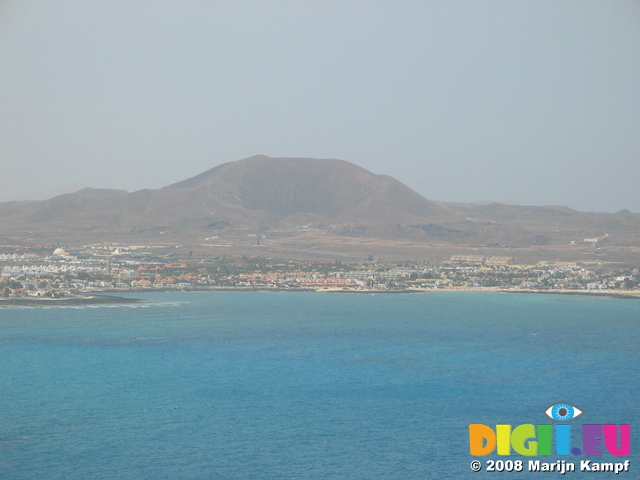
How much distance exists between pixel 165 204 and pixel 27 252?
4623 centimetres

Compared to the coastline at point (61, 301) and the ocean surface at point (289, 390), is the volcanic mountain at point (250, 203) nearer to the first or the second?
the coastline at point (61, 301)

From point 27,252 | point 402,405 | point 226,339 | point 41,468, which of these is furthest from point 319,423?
point 27,252

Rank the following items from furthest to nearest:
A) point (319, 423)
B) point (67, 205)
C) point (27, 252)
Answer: point (67, 205)
point (27, 252)
point (319, 423)

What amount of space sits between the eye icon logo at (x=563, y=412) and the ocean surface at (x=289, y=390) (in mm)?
257

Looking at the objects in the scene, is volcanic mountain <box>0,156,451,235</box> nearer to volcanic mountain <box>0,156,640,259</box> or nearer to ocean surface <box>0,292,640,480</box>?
volcanic mountain <box>0,156,640,259</box>

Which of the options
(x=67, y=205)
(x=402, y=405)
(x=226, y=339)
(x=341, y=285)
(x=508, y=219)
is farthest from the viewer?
(x=508, y=219)

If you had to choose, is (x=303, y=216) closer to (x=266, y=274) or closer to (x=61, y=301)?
(x=266, y=274)

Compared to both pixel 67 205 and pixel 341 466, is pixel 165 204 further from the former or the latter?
pixel 341 466

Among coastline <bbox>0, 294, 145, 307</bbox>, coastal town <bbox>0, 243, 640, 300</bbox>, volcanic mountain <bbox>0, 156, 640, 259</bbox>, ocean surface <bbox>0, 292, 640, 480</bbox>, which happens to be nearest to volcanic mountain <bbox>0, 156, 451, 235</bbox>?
volcanic mountain <bbox>0, 156, 640, 259</bbox>

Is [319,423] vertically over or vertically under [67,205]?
under

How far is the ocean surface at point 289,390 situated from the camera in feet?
71.5

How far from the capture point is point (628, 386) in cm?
3042

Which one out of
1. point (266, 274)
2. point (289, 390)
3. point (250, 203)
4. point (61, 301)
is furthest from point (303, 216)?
point (289, 390)

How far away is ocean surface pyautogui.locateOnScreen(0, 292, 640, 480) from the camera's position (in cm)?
2180
